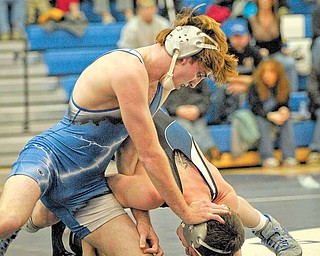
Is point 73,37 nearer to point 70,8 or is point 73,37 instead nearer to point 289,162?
point 70,8

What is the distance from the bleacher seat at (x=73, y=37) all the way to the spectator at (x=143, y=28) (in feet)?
1.94

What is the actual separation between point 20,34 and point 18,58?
340mm

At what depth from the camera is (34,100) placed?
8.71 metres

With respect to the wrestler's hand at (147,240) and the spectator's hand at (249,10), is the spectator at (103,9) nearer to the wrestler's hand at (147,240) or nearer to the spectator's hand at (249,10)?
the spectator's hand at (249,10)

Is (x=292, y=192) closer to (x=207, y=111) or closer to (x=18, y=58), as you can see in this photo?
(x=207, y=111)

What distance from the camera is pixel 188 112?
7.95 metres

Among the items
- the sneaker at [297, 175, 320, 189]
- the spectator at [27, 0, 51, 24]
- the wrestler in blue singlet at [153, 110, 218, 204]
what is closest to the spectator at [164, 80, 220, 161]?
the sneaker at [297, 175, 320, 189]

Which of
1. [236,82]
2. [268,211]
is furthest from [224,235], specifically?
[236,82]

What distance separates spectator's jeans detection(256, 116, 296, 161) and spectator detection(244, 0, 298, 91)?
641mm

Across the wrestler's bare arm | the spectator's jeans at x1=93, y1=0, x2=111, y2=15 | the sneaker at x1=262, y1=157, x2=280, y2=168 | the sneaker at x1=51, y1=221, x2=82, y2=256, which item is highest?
the wrestler's bare arm

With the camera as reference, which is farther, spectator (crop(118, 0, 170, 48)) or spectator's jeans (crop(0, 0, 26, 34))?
spectator's jeans (crop(0, 0, 26, 34))

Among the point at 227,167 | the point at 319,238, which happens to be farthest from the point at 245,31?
the point at 319,238

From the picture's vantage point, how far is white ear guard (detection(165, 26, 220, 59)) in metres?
3.65

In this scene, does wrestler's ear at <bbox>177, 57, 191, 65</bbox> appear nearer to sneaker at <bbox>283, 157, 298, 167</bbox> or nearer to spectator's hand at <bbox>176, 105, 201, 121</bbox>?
spectator's hand at <bbox>176, 105, 201, 121</bbox>
